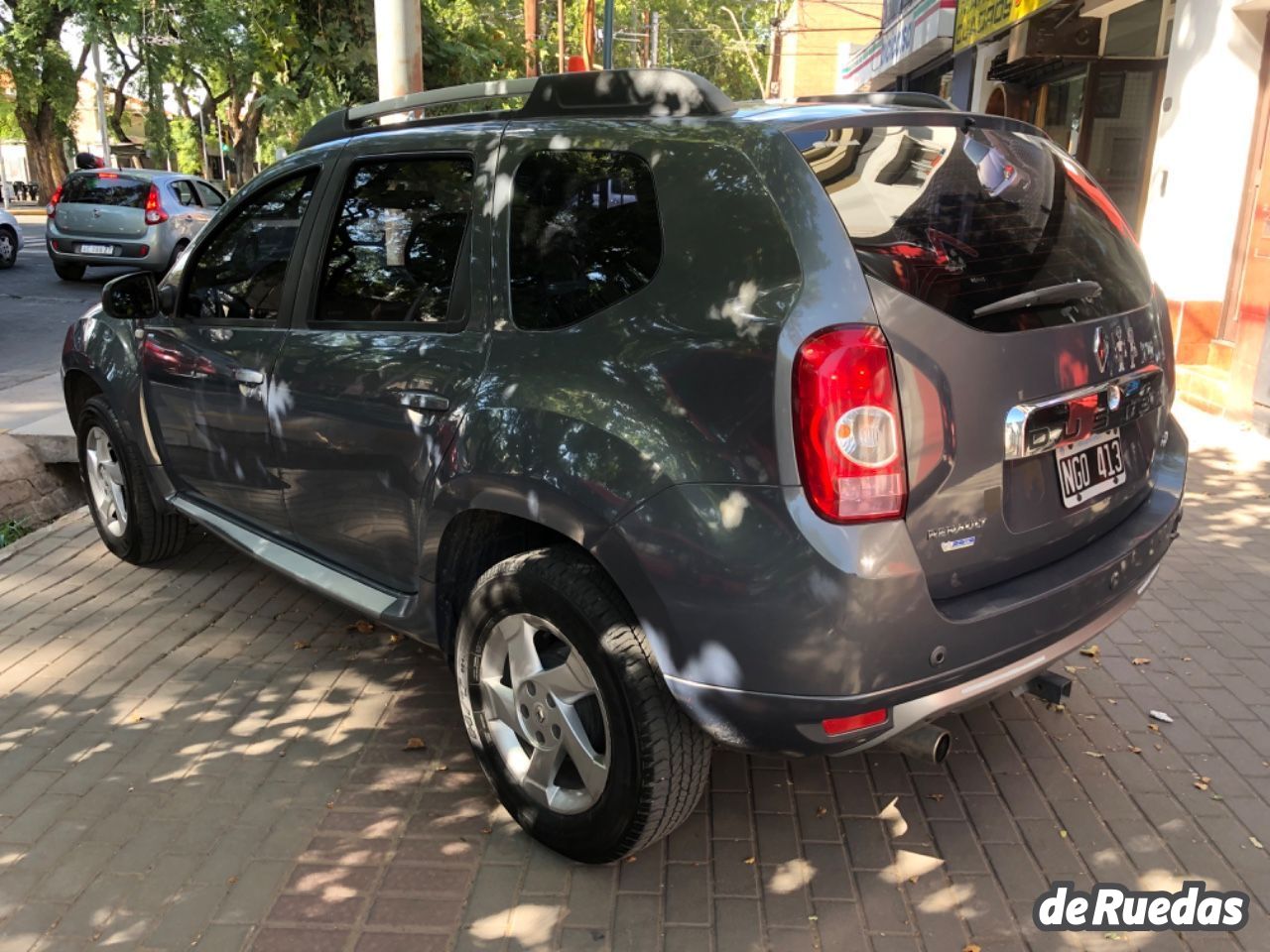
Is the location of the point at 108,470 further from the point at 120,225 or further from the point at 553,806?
the point at 120,225

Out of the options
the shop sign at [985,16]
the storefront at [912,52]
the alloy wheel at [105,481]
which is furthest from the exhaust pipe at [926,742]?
the storefront at [912,52]

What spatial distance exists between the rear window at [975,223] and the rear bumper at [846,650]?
618mm

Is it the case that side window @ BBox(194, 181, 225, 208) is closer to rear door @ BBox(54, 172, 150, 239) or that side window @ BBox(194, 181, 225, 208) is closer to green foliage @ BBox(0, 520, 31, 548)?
rear door @ BBox(54, 172, 150, 239)

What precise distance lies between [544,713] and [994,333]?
148 cm

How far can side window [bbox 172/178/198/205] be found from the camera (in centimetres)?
1619

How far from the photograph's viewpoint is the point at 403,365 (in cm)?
307

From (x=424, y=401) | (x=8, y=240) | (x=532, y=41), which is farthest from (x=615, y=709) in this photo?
(x=8, y=240)

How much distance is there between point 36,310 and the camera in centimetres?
1305

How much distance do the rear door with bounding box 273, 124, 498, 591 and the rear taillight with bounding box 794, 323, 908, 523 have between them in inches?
39.3

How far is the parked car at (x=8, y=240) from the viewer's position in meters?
17.2

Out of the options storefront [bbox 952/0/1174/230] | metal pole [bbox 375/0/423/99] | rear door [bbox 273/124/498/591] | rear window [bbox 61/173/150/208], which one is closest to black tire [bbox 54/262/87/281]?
rear window [bbox 61/173/150/208]

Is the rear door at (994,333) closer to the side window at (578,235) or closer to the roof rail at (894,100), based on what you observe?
the roof rail at (894,100)

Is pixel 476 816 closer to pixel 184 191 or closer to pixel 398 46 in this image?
pixel 398 46

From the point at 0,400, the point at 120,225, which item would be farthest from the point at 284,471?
the point at 120,225
